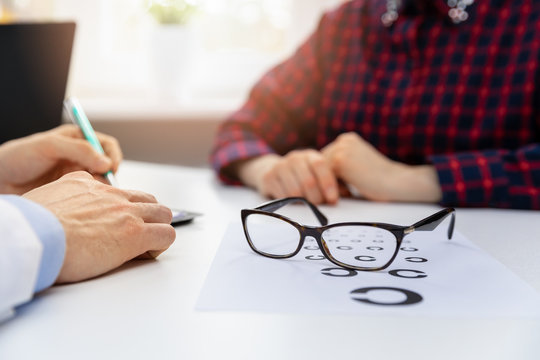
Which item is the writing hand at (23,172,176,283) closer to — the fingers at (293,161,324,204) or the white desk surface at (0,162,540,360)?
the white desk surface at (0,162,540,360)

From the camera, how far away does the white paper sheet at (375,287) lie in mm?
437

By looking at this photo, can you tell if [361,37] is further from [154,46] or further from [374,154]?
[154,46]

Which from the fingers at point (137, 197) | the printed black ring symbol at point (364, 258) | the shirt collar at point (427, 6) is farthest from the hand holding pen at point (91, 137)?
the shirt collar at point (427, 6)

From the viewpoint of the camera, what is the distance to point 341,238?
66 cm

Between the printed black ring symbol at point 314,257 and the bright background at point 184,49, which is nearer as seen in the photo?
the printed black ring symbol at point 314,257

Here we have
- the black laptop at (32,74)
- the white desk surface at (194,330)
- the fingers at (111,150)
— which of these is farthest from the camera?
the black laptop at (32,74)

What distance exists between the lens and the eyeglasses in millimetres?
545

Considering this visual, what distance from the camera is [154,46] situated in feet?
5.77

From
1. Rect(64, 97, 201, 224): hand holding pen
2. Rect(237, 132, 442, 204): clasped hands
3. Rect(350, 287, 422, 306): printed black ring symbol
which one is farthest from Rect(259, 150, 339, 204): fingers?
Rect(350, 287, 422, 306): printed black ring symbol

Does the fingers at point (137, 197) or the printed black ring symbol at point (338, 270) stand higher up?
the fingers at point (137, 197)

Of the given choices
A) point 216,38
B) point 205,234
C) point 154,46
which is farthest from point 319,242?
point 216,38

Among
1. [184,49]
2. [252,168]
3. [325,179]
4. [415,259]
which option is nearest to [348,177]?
[325,179]

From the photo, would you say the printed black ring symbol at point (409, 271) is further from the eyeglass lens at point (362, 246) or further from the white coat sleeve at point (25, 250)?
the white coat sleeve at point (25, 250)

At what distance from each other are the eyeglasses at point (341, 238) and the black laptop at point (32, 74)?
22.3 inches
